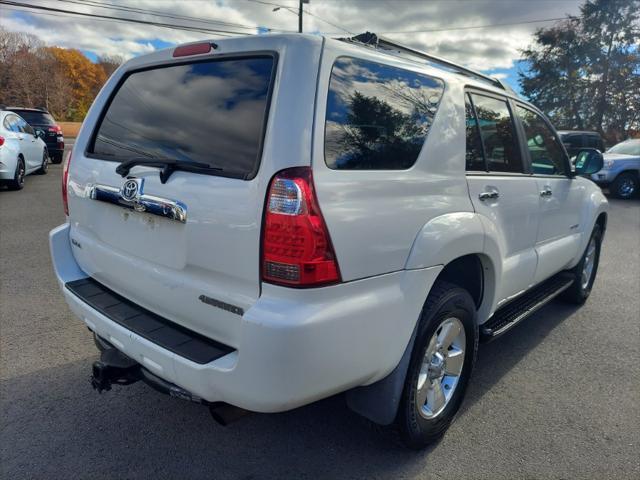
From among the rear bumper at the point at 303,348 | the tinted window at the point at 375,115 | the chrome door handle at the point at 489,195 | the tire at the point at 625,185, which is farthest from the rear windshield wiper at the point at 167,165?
the tire at the point at 625,185

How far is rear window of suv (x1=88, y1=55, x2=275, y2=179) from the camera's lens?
1.96 m

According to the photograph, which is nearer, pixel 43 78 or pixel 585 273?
pixel 585 273

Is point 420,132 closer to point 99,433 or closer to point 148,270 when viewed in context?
point 148,270

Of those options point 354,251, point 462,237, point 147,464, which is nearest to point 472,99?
point 462,237

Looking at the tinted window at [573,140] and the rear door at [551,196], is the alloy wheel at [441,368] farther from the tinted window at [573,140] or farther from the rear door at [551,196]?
the tinted window at [573,140]

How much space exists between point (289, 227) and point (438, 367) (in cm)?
131

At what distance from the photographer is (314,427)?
2732mm

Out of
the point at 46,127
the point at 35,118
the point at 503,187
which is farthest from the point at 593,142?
the point at 35,118

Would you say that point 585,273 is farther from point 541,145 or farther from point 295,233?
point 295,233

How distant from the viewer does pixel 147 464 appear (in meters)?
2.38

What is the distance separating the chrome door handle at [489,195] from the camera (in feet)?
8.94

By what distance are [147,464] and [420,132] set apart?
2.12 m

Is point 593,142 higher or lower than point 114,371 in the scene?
higher

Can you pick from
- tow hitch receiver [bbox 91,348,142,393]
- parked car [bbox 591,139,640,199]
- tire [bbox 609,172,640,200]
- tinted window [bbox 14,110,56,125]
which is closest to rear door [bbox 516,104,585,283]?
tow hitch receiver [bbox 91,348,142,393]
